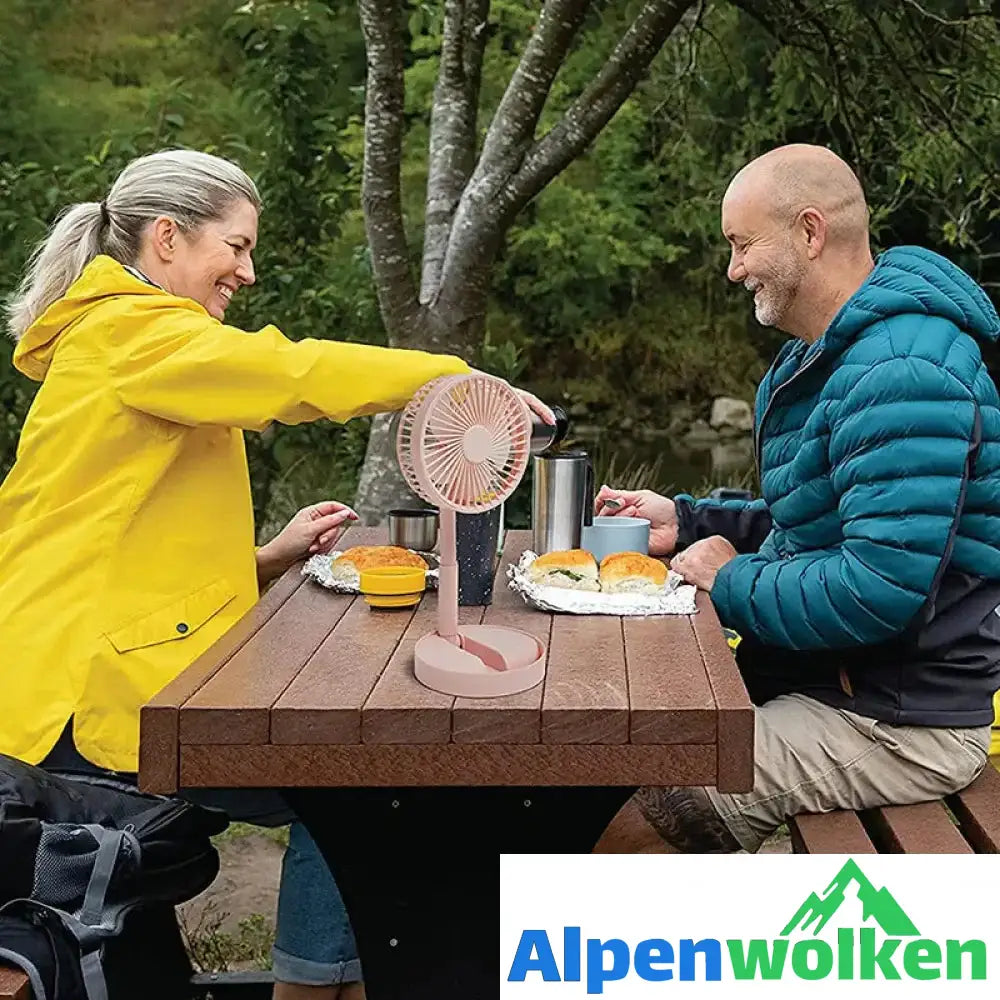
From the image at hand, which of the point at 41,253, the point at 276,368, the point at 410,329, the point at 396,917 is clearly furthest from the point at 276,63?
the point at 396,917

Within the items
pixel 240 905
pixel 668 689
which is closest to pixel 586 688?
pixel 668 689

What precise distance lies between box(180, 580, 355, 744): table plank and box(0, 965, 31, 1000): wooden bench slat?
1.31ft

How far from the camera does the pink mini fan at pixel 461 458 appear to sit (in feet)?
7.51

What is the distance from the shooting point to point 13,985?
78.7 inches

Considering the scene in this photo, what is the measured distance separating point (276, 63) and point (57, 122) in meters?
5.07

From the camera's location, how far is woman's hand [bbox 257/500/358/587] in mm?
3221

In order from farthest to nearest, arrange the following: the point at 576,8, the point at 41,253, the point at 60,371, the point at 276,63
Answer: the point at 276,63 < the point at 576,8 < the point at 41,253 < the point at 60,371

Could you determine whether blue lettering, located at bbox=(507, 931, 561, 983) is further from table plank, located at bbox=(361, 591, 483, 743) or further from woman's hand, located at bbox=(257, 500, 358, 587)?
woman's hand, located at bbox=(257, 500, 358, 587)

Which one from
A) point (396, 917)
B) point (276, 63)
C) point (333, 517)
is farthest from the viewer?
point (276, 63)

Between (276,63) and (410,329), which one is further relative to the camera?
(276,63)

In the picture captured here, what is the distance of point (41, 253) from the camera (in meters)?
2.99

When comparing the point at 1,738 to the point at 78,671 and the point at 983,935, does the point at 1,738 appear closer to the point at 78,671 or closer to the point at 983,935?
the point at 78,671

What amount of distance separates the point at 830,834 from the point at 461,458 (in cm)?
91

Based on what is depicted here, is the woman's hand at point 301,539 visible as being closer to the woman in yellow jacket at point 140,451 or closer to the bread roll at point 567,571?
the woman in yellow jacket at point 140,451
